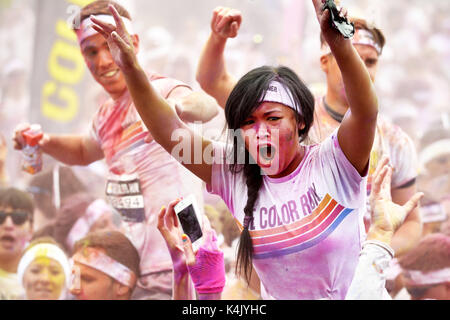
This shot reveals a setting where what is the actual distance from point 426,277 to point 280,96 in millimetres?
1193

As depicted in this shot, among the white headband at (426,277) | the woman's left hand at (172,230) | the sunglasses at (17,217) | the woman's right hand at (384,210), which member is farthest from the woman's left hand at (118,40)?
the white headband at (426,277)

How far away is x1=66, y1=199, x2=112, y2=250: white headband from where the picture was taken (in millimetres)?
2715

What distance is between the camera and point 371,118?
154 cm

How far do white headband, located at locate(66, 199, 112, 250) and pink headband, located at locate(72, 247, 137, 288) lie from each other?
0.82 feet

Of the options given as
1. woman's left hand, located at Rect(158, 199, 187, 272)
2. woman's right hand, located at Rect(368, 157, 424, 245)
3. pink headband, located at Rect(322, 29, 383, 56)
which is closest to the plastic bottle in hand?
woman's left hand, located at Rect(158, 199, 187, 272)

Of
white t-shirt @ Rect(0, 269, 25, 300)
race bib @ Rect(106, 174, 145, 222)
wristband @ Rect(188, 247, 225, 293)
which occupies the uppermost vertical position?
race bib @ Rect(106, 174, 145, 222)

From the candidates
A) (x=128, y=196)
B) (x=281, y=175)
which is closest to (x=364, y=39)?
(x=281, y=175)

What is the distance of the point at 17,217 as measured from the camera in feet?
8.98

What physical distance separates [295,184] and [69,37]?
2007 millimetres

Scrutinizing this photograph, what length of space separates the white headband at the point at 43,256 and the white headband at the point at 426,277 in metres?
1.48

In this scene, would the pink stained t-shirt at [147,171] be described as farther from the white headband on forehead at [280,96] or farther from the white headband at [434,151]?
the white headband at [434,151]

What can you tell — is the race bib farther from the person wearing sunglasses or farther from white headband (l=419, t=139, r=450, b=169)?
white headband (l=419, t=139, r=450, b=169)

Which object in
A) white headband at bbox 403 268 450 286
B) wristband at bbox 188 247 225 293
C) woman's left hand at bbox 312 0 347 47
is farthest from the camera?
white headband at bbox 403 268 450 286

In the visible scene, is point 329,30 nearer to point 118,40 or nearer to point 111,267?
point 118,40
